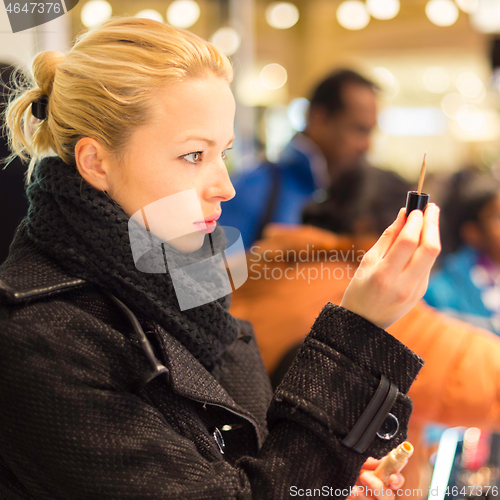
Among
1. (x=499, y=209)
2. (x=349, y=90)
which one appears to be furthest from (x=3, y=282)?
(x=499, y=209)

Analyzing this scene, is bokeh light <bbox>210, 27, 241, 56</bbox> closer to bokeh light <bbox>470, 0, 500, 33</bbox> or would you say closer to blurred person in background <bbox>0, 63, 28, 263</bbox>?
bokeh light <bbox>470, 0, 500, 33</bbox>

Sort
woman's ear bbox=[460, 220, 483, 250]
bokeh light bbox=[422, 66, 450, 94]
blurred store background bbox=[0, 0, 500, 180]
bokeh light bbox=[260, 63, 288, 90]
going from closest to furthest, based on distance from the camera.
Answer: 1. woman's ear bbox=[460, 220, 483, 250]
2. blurred store background bbox=[0, 0, 500, 180]
3. bokeh light bbox=[260, 63, 288, 90]
4. bokeh light bbox=[422, 66, 450, 94]

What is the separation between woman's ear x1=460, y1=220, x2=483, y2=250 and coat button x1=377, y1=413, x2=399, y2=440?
4.83ft

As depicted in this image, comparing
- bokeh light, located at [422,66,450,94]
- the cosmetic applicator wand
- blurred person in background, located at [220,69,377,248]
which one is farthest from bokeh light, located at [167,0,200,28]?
bokeh light, located at [422,66,450,94]

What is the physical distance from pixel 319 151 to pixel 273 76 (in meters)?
2.40

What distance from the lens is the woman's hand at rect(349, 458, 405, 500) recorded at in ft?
2.15

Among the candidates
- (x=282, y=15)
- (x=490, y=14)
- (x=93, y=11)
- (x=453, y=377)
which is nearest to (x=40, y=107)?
(x=93, y=11)

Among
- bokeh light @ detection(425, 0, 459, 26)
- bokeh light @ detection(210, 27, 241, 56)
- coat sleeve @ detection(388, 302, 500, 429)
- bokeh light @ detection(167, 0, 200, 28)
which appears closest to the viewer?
coat sleeve @ detection(388, 302, 500, 429)

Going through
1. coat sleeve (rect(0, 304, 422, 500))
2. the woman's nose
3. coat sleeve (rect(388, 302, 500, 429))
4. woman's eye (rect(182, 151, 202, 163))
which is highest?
woman's eye (rect(182, 151, 202, 163))

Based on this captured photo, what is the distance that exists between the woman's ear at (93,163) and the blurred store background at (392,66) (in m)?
2.67

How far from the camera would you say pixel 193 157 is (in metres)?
0.62
